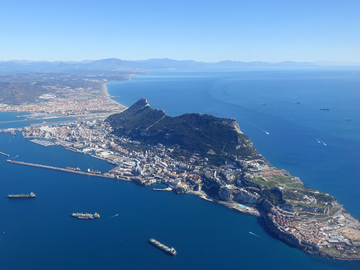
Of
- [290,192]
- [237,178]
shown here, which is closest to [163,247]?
[237,178]

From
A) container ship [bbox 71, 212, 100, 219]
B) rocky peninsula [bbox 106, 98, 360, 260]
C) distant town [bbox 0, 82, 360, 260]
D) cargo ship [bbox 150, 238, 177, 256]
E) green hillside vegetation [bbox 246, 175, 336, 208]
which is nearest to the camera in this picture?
cargo ship [bbox 150, 238, 177, 256]

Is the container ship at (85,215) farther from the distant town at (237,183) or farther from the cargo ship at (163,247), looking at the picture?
the distant town at (237,183)

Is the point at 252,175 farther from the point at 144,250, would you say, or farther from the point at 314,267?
the point at 144,250

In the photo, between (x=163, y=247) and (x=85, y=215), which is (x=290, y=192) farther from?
(x=85, y=215)

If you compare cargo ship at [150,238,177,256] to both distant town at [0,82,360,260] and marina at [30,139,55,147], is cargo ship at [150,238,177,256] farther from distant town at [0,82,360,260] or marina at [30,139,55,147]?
marina at [30,139,55,147]

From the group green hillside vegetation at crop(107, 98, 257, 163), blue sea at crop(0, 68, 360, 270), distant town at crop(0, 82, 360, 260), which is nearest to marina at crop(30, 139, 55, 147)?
distant town at crop(0, 82, 360, 260)

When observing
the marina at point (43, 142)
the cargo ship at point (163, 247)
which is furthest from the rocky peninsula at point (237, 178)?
the marina at point (43, 142)

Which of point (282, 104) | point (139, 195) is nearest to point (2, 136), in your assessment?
point (139, 195)
